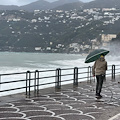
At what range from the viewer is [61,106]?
8.98 meters

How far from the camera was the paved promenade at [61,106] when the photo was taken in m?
7.61

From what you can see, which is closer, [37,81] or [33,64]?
[37,81]

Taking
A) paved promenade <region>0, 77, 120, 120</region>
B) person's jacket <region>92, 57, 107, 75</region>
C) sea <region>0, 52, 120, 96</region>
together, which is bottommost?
sea <region>0, 52, 120, 96</region>

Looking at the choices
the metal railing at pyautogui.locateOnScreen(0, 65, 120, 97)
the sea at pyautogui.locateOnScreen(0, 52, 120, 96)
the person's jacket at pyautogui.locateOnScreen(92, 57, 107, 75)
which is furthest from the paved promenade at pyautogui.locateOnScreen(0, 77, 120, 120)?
the sea at pyautogui.locateOnScreen(0, 52, 120, 96)

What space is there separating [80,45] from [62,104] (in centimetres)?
18226

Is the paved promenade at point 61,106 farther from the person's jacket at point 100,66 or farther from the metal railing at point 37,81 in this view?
the person's jacket at point 100,66

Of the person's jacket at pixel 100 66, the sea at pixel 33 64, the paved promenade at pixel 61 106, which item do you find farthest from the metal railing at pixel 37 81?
the person's jacket at pixel 100 66

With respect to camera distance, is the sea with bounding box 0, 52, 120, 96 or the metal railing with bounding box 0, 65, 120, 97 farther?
the sea with bounding box 0, 52, 120, 96

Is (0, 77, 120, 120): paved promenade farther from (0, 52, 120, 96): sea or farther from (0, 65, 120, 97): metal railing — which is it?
(0, 52, 120, 96): sea

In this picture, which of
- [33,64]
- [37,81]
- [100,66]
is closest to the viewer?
[100,66]

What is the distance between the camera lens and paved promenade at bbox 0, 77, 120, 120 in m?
7.61

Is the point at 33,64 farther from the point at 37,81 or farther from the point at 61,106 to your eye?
the point at 61,106

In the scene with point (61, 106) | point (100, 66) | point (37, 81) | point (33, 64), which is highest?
point (100, 66)

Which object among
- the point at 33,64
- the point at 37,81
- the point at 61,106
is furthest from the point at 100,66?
the point at 33,64
